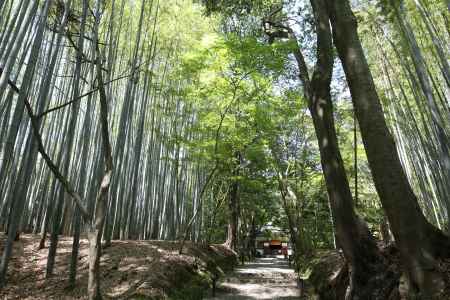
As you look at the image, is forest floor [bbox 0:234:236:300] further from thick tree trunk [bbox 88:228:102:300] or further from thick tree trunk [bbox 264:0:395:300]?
thick tree trunk [bbox 264:0:395:300]

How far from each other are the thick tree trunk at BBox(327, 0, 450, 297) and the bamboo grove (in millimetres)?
11

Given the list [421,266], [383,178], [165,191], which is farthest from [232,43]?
[165,191]

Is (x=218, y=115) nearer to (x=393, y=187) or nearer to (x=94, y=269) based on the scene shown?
(x=94, y=269)

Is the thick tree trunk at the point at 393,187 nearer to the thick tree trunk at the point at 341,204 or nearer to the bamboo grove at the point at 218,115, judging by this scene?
the bamboo grove at the point at 218,115

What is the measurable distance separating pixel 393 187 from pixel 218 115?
215 inches

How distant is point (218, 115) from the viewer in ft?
25.2

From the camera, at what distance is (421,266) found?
2.39 metres

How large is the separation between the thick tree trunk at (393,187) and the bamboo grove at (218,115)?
0.01 meters

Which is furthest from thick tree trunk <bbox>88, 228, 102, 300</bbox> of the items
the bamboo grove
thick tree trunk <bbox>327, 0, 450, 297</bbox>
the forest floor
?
thick tree trunk <bbox>327, 0, 450, 297</bbox>

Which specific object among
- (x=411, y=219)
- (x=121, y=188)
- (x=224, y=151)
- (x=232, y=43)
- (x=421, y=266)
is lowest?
(x=421, y=266)

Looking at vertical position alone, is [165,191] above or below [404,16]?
below

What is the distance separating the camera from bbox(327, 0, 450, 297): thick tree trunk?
7.88ft

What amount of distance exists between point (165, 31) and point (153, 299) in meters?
5.70

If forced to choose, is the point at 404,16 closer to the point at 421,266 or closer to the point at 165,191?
the point at 421,266
